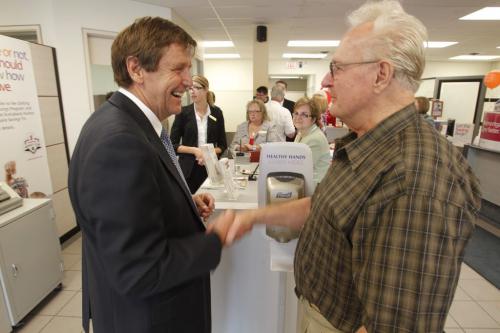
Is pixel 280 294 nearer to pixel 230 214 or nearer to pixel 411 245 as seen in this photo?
pixel 230 214

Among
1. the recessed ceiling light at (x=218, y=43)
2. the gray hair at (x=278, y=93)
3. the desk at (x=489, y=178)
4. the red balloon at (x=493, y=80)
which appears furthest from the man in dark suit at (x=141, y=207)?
the recessed ceiling light at (x=218, y=43)

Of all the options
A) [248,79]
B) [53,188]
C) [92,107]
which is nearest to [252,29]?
[92,107]

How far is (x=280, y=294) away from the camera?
5.34 ft

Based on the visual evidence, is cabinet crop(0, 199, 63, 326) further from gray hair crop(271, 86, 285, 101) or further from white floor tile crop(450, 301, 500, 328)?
gray hair crop(271, 86, 285, 101)

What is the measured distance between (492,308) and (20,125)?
432 cm

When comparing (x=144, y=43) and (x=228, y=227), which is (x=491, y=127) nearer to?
(x=228, y=227)

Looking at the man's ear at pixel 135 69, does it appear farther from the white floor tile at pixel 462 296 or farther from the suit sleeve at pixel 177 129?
the white floor tile at pixel 462 296

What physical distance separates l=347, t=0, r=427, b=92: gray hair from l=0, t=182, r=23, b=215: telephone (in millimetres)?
2454

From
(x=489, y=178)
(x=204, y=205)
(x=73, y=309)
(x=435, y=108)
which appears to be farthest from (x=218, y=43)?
(x=204, y=205)

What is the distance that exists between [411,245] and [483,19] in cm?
622

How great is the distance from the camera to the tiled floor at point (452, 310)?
2.15 meters

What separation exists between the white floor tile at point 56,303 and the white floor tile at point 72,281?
61 mm

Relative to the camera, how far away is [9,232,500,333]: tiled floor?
84.7 inches

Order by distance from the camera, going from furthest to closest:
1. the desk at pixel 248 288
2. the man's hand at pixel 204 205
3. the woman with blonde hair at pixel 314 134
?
1. the woman with blonde hair at pixel 314 134
2. the desk at pixel 248 288
3. the man's hand at pixel 204 205
